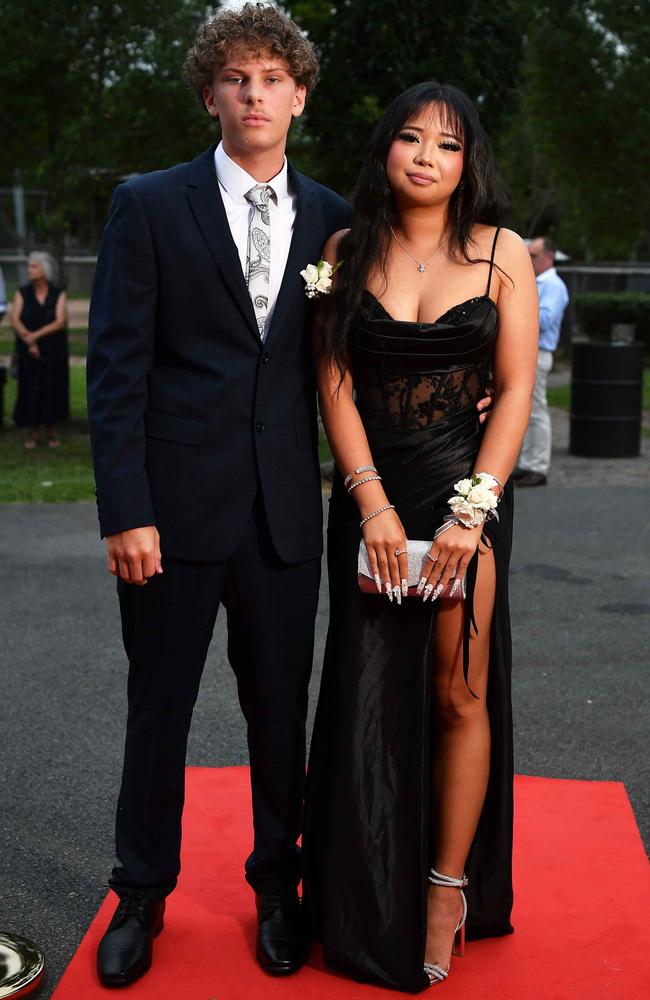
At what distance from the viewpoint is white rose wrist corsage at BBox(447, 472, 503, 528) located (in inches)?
108

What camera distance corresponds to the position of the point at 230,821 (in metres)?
3.72

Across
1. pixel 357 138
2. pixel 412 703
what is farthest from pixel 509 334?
pixel 357 138

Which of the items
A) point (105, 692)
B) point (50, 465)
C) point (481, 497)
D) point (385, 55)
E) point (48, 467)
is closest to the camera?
point (481, 497)

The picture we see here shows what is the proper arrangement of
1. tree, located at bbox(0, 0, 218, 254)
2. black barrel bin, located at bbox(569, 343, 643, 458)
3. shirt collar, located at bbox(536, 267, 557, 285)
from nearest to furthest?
shirt collar, located at bbox(536, 267, 557, 285) < black barrel bin, located at bbox(569, 343, 643, 458) < tree, located at bbox(0, 0, 218, 254)

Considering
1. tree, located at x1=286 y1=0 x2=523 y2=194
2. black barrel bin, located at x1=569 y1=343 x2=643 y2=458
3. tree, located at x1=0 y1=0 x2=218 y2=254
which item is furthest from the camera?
tree, located at x1=0 y1=0 x2=218 y2=254

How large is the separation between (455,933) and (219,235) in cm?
180

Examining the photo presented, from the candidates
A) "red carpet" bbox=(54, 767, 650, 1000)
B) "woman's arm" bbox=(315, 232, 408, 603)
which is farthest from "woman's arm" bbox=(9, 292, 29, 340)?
"woman's arm" bbox=(315, 232, 408, 603)

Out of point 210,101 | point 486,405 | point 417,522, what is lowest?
point 417,522

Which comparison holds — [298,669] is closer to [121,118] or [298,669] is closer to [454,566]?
[454,566]

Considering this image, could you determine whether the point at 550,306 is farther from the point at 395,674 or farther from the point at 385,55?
the point at 395,674

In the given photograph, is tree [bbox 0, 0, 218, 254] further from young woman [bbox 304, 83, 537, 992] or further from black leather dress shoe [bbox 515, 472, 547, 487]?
young woman [bbox 304, 83, 537, 992]

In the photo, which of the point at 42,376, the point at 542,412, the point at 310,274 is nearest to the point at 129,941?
the point at 310,274

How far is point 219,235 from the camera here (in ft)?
9.20

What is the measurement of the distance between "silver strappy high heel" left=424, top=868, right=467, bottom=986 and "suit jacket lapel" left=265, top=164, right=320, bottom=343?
1382 millimetres
